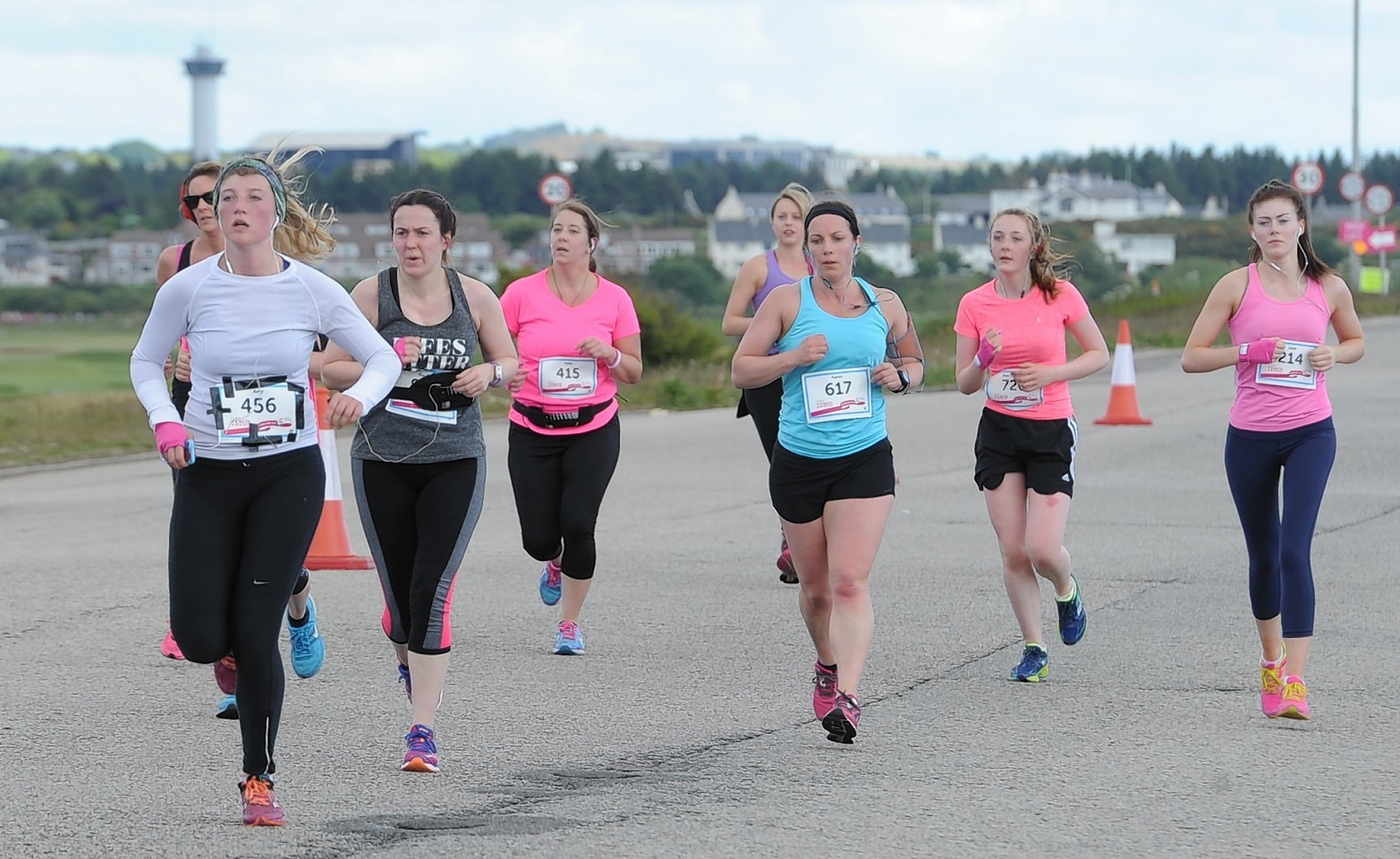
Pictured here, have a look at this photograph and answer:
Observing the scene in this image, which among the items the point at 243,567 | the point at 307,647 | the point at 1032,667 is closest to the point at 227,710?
the point at 307,647

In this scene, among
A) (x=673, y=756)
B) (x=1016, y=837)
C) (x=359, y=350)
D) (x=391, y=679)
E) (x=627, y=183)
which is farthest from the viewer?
(x=627, y=183)

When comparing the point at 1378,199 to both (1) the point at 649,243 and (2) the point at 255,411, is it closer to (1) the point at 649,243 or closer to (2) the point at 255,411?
(2) the point at 255,411

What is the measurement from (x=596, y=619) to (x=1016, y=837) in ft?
14.1

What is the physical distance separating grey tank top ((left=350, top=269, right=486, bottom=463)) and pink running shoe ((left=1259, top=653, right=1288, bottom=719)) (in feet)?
10.0

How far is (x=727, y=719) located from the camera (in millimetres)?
7137

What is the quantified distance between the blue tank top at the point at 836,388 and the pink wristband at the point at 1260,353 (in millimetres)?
1425

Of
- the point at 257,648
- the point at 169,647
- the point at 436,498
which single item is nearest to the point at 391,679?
the point at 169,647

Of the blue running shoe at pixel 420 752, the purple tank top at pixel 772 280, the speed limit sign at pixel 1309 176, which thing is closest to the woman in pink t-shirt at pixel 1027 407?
the purple tank top at pixel 772 280

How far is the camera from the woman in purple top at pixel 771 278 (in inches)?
396

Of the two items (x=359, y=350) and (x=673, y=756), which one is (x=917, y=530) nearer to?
(x=673, y=756)

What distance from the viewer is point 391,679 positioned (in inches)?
314

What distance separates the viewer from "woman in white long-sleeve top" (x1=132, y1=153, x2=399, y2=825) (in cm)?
565

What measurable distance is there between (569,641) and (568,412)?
1021 millimetres

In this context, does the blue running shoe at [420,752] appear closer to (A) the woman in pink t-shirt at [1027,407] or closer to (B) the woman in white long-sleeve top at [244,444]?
(B) the woman in white long-sleeve top at [244,444]
